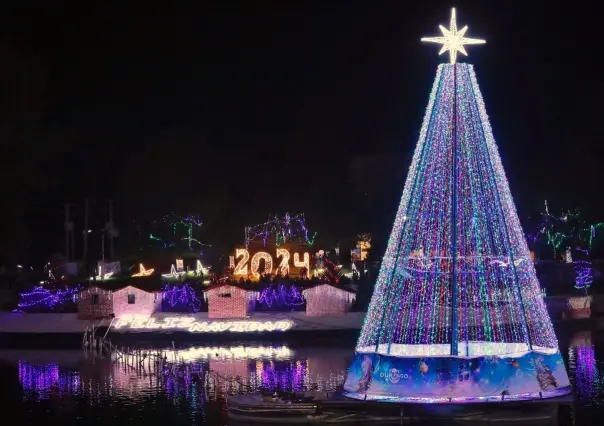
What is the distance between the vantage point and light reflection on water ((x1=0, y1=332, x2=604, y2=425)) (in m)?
31.6

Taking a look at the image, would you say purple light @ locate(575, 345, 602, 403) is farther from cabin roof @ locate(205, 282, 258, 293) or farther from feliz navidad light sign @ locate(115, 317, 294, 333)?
cabin roof @ locate(205, 282, 258, 293)

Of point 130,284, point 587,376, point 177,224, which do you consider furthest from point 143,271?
point 587,376

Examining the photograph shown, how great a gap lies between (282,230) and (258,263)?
31.5 ft

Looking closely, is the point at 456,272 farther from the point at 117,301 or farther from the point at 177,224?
the point at 177,224

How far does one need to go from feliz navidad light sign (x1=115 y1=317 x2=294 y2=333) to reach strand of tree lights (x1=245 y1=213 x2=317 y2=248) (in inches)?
757

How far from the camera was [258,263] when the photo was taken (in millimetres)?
62469

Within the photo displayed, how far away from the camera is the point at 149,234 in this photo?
7456cm

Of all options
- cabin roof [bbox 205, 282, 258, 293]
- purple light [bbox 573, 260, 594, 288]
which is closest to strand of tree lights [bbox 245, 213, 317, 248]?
cabin roof [bbox 205, 282, 258, 293]

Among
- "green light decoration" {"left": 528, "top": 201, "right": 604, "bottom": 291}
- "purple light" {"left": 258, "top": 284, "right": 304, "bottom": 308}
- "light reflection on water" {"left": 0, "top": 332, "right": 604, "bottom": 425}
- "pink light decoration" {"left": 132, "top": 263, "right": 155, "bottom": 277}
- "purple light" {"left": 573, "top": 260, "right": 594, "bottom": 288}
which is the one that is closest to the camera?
"light reflection on water" {"left": 0, "top": 332, "right": 604, "bottom": 425}

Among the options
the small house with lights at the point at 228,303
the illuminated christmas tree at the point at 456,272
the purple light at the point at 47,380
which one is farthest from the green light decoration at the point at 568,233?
the illuminated christmas tree at the point at 456,272

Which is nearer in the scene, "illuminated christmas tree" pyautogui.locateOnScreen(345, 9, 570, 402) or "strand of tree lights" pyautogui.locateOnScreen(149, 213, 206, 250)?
"illuminated christmas tree" pyautogui.locateOnScreen(345, 9, 570, 402)

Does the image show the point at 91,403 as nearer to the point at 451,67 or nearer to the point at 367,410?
the point at 367,410

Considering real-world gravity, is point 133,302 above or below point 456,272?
above

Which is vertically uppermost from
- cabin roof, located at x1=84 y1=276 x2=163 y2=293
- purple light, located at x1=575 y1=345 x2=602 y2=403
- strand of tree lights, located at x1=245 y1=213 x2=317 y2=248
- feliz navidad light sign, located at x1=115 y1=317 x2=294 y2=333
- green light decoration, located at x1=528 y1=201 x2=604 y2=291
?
strand of tree lights, located at x1=245 y1=213 x2=317 y2=248
